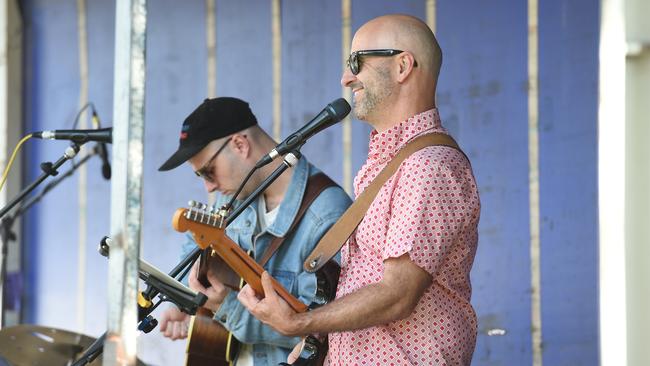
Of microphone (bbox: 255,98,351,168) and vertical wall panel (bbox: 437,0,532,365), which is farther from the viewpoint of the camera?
vertical wall panel (bbox: 437,0,532,365)

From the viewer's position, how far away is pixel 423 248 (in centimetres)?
254

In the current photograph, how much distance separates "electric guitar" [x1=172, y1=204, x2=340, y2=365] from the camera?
8.95 ft

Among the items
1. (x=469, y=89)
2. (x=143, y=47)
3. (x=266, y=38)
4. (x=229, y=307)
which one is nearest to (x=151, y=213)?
(x=266, y=38)

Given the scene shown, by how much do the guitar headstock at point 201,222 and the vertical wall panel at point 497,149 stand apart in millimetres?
1728

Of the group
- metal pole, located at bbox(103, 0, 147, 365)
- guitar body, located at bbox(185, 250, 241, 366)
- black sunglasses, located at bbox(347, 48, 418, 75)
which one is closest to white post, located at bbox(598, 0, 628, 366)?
black sunglasses, located at bbox(347, 48, 418, 75)

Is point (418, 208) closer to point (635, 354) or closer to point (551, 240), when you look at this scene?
point (635, 354)

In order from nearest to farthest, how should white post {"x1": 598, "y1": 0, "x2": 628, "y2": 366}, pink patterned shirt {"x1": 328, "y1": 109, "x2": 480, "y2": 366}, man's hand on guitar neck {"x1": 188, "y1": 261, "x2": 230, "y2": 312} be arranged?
white post {"x1": 598, "y1": 0, "x2": 628, "y2": 366}, pink patterned shirt {"x1": 328, "y1": 109, "x2": 480, "y2": 366}, man's hand on guitar neck {"x1": 188, "y1": 261, "x2": 230, "y2": 312}

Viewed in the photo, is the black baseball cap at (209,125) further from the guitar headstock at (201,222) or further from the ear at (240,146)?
the guitar headstock at (201,222)

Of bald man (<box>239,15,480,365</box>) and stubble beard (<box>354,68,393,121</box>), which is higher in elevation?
stubble beard (<box>354,68,393,121</box>)

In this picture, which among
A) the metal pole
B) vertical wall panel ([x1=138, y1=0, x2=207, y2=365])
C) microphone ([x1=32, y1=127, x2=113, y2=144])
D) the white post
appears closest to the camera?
the metal pole

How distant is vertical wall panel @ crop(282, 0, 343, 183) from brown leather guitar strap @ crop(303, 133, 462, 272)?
204 cm

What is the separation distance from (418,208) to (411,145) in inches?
9.8

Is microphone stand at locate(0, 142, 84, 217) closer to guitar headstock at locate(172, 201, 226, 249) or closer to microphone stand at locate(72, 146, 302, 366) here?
microphone stand at locate(72, 146, 302, 366)

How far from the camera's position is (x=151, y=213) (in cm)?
566
